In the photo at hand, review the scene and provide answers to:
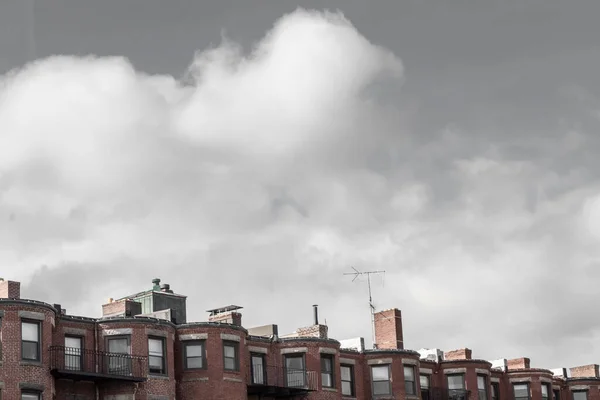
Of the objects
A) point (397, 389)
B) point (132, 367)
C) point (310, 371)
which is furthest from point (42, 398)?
point (397, 389)

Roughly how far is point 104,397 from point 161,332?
455 cm

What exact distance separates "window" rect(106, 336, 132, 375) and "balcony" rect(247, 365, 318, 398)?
8.75 meters

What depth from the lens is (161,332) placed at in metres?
58.6

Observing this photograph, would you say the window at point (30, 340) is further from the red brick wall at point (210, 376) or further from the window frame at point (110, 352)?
the red brick wall at point (210, 376)

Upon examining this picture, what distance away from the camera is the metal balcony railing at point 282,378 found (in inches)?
2510

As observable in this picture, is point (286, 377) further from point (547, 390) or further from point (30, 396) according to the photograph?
point (547, 390)

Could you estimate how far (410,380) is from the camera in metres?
71.8

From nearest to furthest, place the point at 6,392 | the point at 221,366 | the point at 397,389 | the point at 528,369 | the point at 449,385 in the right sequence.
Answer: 1. the point at 6,392
2. the point at 221,366
3. the point at 397,389
4. the point at 449,385
5. the point at 528,369

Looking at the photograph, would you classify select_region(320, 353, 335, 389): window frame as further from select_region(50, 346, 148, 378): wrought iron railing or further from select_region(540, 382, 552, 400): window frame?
select_region(540, 382, 552, 400): window frame

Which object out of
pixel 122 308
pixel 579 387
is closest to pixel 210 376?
pixel 122 308

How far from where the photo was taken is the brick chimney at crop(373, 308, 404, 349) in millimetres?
74750

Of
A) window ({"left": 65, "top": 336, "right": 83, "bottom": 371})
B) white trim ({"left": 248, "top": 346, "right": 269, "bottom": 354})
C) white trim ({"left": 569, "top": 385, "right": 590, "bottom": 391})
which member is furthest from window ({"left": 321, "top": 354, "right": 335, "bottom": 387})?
white trim ({"left": 569, "top": 385, "right": 590, "bottom": 391})

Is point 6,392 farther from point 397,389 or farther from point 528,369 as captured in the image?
point 528,369

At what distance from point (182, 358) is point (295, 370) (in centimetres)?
821
